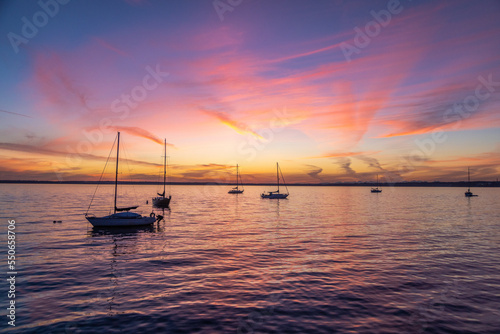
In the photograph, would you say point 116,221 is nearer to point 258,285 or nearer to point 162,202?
point 258,285

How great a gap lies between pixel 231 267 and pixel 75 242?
22.7m

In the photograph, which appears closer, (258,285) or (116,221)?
(258,285)

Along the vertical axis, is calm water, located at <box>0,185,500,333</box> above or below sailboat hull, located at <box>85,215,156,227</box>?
below

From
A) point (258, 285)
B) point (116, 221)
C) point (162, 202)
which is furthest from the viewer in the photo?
point (162, 202)

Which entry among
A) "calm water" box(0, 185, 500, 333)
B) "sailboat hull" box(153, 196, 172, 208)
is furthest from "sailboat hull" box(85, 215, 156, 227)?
"sailboat hull" box(153, 196, 172, 208)

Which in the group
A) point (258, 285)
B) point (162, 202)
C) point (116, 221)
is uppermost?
point (162, 202)

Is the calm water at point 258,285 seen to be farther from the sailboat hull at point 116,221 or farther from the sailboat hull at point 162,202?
the sailboat hull at point 162,202

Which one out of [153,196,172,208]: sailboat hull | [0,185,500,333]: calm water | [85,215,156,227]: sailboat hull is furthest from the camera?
[153,196,172,208]: sailboat hull

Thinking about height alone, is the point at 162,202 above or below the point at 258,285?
above

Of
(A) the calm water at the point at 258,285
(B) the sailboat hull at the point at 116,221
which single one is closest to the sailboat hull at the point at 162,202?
(B) the sailboat hull at the point at 116,221

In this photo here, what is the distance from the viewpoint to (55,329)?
13.1 meters

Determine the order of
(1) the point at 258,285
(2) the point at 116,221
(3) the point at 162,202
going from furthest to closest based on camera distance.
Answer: (3) the point at 162,202
(2) the point at 116,221
(1) the point at 258,285

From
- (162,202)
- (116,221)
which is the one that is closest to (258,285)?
(116,221)

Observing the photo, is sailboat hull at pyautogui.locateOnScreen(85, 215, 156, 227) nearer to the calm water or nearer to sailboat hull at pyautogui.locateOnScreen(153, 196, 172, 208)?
the calm water
